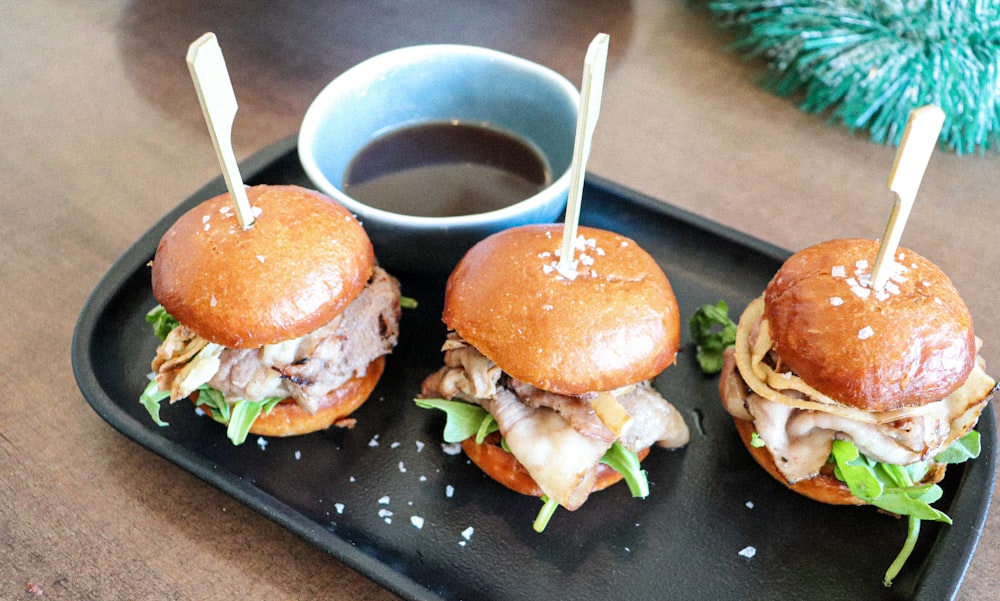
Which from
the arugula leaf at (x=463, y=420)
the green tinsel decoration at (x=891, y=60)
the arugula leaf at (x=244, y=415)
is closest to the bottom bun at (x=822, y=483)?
the arugula leaf at (x=463, y=420)

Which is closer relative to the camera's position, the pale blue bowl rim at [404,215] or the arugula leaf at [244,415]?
the arugula leaf at [244,415]

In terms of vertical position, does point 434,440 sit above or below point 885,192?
below

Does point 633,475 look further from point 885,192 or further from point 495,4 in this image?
point 495,4

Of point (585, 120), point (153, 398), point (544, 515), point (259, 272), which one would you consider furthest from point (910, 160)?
point (153, 398)

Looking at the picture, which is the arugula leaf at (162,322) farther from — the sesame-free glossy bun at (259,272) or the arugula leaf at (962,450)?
the arugula leaf at (962,450)

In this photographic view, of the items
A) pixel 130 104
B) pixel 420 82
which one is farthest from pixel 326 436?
pixel 130 104

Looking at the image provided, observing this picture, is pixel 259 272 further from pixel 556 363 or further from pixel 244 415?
pixel 556 363
